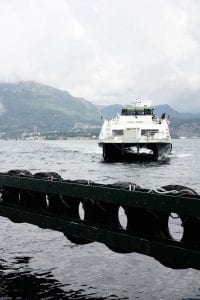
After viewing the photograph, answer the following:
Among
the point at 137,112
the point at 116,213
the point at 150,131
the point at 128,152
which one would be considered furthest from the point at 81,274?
the point at 137,112

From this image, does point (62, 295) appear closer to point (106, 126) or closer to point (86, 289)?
point (86, 289)

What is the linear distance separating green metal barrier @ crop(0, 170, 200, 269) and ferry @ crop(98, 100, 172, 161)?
1892 inches

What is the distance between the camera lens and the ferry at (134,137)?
59.3 metres

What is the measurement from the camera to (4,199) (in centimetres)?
1207

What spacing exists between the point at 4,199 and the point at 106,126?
51240 millimetres

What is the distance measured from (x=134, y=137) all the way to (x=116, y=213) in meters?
50.3

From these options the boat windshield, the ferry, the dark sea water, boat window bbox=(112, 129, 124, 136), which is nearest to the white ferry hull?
the ferry

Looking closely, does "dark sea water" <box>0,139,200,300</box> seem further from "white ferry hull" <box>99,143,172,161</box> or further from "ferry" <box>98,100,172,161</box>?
"white ferry hull" <box>99,143,172,161</box>

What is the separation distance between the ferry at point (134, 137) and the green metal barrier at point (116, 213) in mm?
48060

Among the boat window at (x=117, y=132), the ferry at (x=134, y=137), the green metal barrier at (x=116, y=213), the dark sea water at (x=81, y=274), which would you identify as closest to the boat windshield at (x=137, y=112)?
the ferry at (x=134, y=137)

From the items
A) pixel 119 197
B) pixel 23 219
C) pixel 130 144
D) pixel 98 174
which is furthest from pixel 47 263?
pixel 130 144

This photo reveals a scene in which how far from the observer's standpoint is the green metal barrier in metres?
7.59

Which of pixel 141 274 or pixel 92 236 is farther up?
pixel 92 236

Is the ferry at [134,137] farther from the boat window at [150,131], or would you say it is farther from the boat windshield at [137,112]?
the boat windshield at [137,112]
